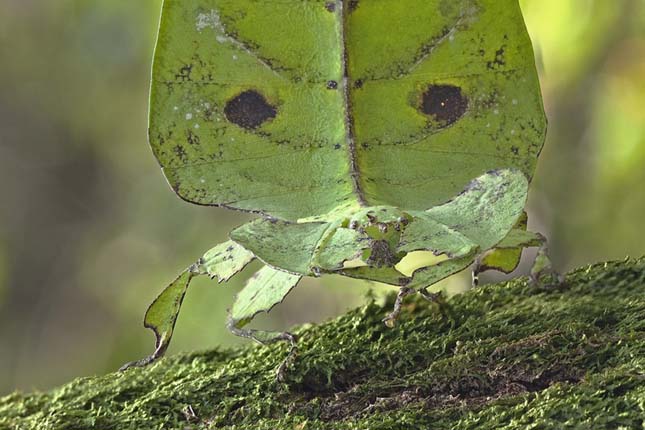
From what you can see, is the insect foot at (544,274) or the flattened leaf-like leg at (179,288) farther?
the insect foot at (544,274)

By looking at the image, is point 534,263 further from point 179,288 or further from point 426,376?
point 179,288

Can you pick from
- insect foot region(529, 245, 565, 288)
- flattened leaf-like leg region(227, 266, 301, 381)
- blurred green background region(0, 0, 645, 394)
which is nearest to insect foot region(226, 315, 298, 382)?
flattened leaf-like leg region(227, 266, 301, 381)

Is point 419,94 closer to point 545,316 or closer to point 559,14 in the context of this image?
point 545,316

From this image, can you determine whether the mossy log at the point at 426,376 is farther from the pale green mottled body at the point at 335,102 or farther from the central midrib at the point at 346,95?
the central midrib at the point at 346,95

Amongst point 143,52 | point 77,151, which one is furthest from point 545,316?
point 77,151

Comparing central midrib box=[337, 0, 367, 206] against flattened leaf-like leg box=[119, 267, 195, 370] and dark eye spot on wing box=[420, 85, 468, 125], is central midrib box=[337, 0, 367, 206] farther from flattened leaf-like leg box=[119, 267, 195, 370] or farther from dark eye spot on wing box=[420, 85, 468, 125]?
flattened leaf-like leg box=[119, 267, 195, 370]

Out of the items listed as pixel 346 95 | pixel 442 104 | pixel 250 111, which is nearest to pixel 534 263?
pixel 442 104

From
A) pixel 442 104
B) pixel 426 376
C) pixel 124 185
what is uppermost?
pixel 124 185

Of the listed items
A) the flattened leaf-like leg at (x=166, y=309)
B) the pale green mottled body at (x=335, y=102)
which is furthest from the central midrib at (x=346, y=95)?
the flattened leaf-like leg at (x=166, y=309)
